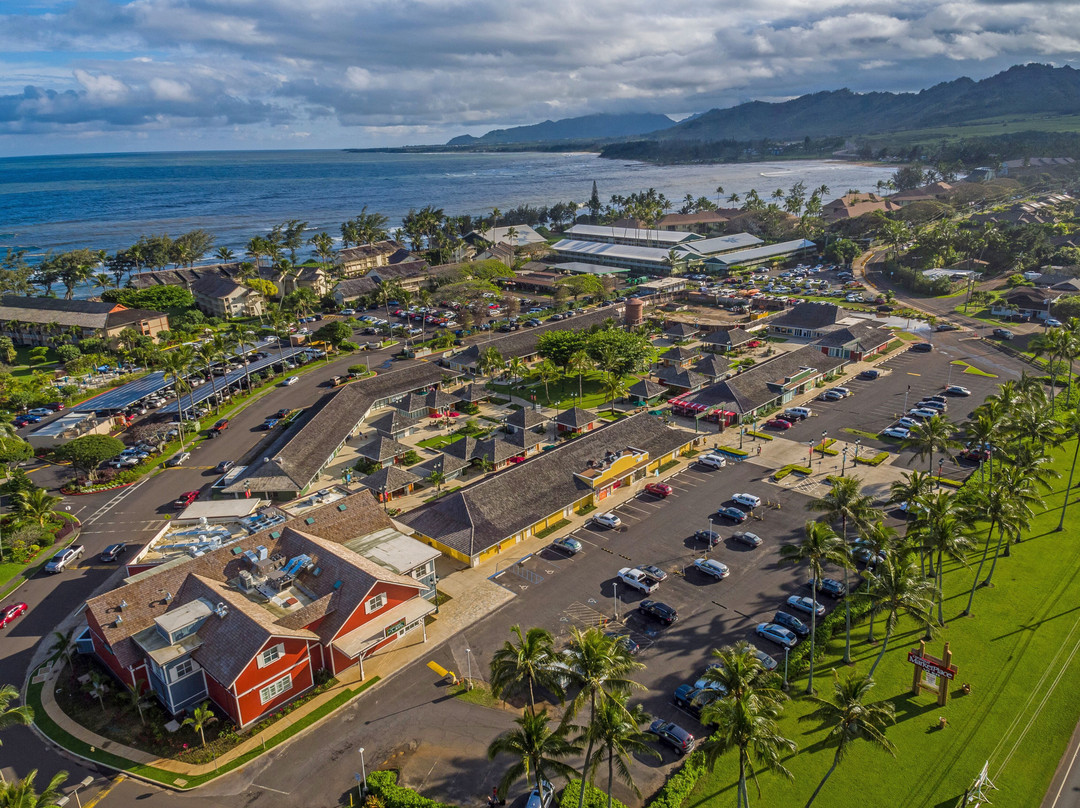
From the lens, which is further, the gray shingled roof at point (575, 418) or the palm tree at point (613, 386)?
the palm tree at point (613, 386)

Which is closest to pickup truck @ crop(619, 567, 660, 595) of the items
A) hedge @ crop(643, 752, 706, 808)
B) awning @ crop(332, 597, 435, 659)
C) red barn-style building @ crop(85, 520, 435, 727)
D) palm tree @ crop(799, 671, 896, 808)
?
awning @ crop(332, 597, 435, 659)

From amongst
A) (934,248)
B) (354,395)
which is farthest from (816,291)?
(354,395)

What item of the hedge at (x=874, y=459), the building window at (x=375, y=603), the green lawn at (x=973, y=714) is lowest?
the green lawn at (x=973, y=714)

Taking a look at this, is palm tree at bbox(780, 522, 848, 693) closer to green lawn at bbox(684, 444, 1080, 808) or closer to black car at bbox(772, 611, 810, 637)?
black car at bbox(772, 611, 810, 637)

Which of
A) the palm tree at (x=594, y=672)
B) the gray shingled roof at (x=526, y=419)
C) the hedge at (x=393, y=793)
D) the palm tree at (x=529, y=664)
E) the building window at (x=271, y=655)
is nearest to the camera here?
the palm tree at (x=594, y=672)

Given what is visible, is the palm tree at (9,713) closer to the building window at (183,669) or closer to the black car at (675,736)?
the building window at (183,669)

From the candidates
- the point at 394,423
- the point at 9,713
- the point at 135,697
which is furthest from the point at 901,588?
the point at 394,423

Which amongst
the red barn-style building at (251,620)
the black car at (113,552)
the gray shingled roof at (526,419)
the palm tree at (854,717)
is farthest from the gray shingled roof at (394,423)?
the palm tree at (854,717)

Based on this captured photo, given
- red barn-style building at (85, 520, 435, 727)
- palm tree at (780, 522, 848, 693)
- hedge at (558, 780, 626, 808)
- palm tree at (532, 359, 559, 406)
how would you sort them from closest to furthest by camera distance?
hedge at (558, 780, 626, 808)
palm tree at (780, 522, 848, 693)
red barn-style building at (85, 520, 435, 727)
palm tree at (532, 359, 559, 406)
